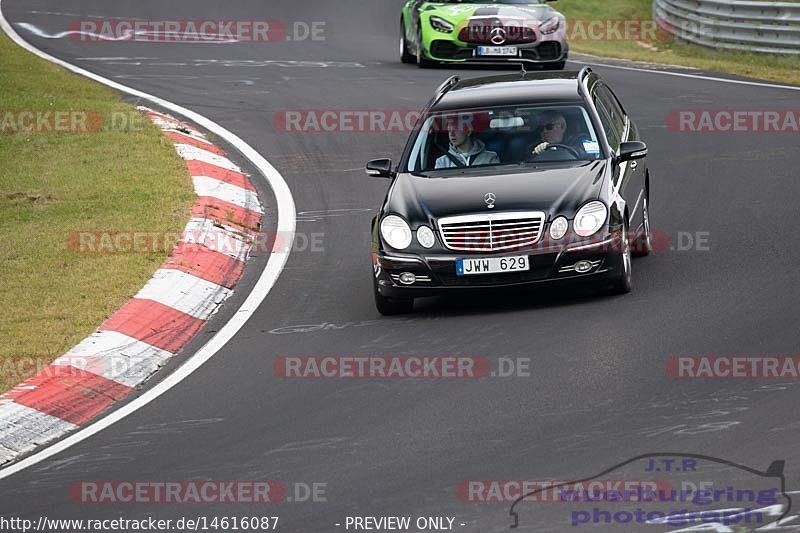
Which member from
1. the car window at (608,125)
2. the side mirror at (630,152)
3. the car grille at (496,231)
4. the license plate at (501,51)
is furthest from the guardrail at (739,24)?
the car grille at (496,231)

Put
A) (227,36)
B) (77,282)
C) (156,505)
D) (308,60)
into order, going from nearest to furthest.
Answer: (156,505) < (77,282) < (308,60) < (227,36)

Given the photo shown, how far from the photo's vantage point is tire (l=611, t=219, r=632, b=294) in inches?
404

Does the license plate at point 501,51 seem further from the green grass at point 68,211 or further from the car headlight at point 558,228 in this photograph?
the car headlight at point 558,228

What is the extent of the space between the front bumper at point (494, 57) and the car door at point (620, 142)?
9752mm

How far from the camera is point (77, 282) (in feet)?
37.2

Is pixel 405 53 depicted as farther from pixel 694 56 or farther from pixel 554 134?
pixel 554 134

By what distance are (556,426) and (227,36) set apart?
21242 millimetres

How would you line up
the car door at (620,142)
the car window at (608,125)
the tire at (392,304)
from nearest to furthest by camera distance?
1. the tire at (392,304)
2. the car door at (620,142)
3. the car window at (608,125)

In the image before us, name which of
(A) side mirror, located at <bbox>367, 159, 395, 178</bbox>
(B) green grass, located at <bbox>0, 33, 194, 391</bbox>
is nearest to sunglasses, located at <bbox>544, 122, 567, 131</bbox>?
(A) side mirror, located at <bbox>367, 159, 395, 178</bbox>

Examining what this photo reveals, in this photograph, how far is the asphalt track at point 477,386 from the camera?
6895 mm

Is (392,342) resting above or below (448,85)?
below

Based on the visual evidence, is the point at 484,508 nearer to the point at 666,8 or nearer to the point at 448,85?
the point at 448,85

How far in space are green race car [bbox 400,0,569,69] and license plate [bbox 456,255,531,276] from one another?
12.8m

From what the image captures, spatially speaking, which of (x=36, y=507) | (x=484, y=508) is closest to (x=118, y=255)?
(x=36, y=507)
